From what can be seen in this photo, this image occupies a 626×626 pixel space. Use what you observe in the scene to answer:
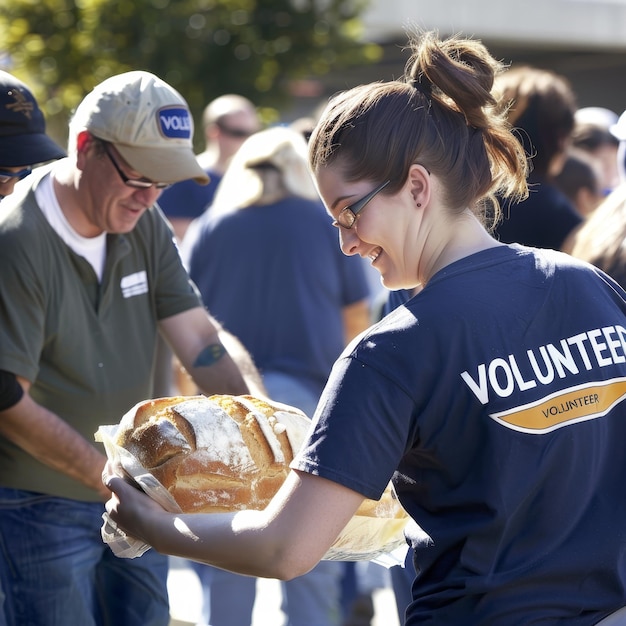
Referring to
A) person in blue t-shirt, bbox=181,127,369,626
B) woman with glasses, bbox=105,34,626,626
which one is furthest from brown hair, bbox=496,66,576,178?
woman with glasses, bbox=105,34,626,626

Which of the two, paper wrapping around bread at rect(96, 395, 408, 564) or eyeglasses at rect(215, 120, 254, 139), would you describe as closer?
paper wrapping around bread at rect(96, 395, 408, 564)

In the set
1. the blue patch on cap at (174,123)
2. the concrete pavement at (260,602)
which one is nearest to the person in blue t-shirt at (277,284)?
the concrete pavement at (260,602)

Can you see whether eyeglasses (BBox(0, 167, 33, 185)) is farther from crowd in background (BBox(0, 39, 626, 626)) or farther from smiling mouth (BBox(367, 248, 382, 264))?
crowd in background (BBox(0, 39, 626, 626))

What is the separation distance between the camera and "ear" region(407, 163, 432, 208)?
70.8 inches

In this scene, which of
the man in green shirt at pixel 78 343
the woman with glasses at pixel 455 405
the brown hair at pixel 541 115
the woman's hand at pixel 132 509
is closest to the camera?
the woman with glasses at pixel 455 405

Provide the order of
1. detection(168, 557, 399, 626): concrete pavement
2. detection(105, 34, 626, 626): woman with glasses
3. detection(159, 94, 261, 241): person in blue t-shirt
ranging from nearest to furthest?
detection(105, 34, 626, 626): woman with glasses < detection(168, 557, 399, 626): concrete pavement < detection(159, 94, 261, 241): person in blue t-shirt

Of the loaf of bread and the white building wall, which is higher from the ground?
the loaf of bread

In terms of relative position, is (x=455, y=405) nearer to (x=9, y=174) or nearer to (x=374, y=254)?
(x=374, y=254)

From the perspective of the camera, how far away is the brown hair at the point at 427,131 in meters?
1.80

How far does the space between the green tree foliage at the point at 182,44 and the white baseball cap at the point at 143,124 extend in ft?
30.2

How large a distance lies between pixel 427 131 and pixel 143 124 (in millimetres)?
1288

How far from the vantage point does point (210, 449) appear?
2.26 meters

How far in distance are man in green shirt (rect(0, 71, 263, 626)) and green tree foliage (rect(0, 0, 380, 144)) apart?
922cm

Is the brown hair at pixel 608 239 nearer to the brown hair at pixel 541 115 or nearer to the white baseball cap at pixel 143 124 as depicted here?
the brown hair at pixel 541 115
